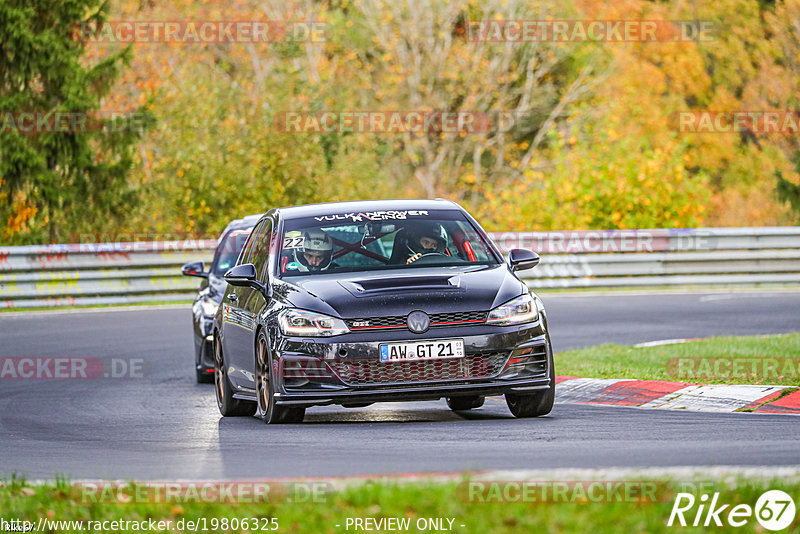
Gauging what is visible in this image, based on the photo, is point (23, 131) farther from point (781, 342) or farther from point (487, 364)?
point (487, 364)

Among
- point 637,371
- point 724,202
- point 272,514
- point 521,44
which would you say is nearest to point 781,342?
point 637,371

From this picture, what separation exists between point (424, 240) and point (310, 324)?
154cm

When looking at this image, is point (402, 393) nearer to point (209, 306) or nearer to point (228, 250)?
point (209, 306)

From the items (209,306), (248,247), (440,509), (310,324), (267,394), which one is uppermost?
(440,509)

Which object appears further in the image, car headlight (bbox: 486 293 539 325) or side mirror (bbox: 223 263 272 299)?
side mirror (bbox: 223 263 272 299)

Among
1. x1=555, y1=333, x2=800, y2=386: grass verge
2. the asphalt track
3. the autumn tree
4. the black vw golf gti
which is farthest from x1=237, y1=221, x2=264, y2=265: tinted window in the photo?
the autumn tree

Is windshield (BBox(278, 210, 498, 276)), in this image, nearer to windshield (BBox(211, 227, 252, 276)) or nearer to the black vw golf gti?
the black vw golf gti

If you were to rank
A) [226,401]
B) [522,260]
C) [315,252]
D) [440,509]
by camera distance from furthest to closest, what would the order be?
1. [226,401]
2. [315,252]
3. [522,260]
4. [440,509]

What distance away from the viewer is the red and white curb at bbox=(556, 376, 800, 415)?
37.2 feet

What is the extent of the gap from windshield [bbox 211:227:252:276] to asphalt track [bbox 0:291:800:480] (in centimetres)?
125

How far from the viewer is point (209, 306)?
15.5 m

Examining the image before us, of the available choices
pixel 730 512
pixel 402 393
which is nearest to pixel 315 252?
pixel 402 393

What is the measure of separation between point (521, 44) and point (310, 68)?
684 centimetres

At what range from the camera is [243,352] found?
11.7m
